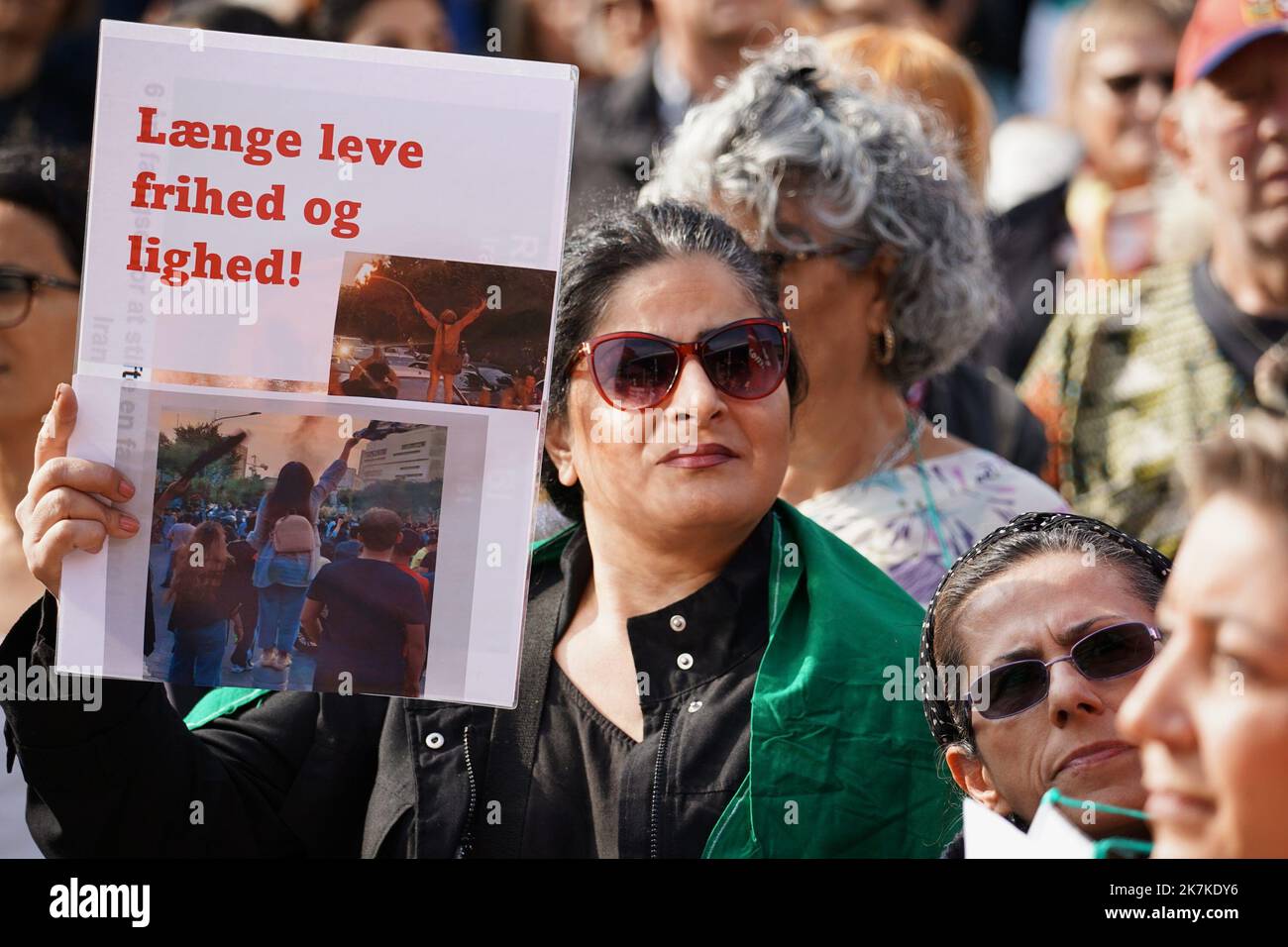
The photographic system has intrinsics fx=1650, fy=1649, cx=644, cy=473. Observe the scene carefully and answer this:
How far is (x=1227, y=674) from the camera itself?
1.44 meters

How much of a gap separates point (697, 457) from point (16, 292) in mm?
1317

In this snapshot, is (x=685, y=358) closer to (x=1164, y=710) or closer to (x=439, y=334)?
(x=439, y=334)

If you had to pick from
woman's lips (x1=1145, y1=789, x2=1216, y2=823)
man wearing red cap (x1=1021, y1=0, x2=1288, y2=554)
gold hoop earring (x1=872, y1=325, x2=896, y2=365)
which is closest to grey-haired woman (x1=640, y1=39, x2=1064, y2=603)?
gold hoop earring (x1=872, y1=325, x2=896, y2=365)

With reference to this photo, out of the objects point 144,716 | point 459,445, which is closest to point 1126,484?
point 459,445

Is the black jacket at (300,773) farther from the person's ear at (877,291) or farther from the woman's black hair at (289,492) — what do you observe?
the person's ear at (877,291)

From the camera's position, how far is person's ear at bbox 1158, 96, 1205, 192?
373cm

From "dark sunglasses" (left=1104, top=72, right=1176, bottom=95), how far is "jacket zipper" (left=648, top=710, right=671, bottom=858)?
3.48m

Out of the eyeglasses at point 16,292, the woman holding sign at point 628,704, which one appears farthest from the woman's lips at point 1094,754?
the eyeglasses at point 16,292

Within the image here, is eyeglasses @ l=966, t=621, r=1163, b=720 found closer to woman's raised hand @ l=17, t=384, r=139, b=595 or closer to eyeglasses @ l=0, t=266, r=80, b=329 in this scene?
woman's raised hand @ l=17, t=384, r=139, b=595

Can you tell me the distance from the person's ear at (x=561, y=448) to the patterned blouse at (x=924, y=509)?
66cm

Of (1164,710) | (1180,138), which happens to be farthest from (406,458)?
(1180,138)

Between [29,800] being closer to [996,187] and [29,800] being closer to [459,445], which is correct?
[459,445]

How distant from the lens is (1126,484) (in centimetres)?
369
